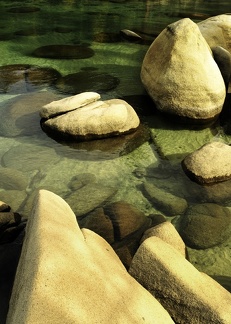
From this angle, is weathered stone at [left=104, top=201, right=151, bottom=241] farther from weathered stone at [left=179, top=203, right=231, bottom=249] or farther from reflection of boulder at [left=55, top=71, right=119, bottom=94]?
reflection of boulder at [left=55, top=71, right=119, bottom=94]

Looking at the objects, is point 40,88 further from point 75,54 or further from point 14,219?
point 14,219

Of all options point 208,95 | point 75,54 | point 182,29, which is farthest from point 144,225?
point 75,54

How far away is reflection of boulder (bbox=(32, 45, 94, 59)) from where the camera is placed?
11.1 metres

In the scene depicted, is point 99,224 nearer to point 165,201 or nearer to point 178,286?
point 165,201

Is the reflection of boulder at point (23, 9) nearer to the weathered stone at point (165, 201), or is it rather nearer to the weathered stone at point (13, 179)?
the weathered stone at point (13, 179)

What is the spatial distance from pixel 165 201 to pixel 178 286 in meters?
1.99

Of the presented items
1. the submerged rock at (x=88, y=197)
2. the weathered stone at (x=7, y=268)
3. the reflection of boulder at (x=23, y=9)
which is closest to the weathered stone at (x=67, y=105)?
the submerged rock at (x=88, y=197)

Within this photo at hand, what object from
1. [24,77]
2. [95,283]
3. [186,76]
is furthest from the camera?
[24,77]

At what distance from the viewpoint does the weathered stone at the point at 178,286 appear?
3.08 metres

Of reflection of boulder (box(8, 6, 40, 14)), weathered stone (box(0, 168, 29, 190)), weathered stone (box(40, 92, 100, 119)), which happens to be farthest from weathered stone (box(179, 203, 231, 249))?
reflection of boulder (box(8, 6, 40, 14))

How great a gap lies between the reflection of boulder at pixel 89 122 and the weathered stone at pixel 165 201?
4.86 ft

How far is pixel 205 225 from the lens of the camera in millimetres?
4656

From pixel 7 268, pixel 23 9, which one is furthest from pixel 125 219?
pixel 23 9

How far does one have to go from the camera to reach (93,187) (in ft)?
17.6
